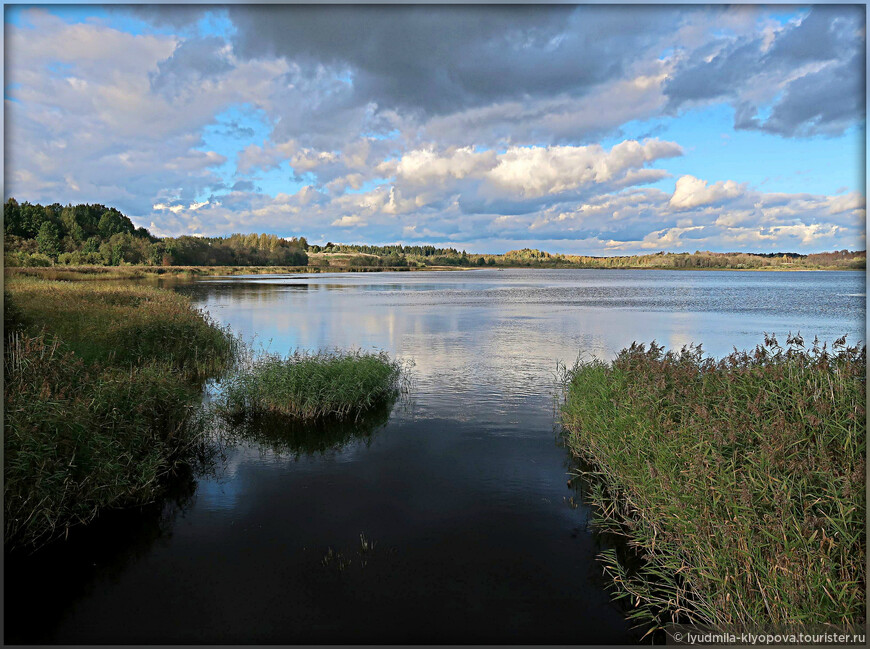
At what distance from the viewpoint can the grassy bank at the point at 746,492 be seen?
5.15 m

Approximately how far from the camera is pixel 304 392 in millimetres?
14867

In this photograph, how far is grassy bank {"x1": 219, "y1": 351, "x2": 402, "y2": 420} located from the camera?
1462cm

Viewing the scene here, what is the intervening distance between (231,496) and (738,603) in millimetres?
8781

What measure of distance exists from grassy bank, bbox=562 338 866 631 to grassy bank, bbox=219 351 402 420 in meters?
7.73

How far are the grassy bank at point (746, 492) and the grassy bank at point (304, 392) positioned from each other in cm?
773

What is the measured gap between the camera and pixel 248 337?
97.7 feet

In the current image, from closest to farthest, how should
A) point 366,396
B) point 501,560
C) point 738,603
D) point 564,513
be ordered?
point 738,603 → point 501,560 → point 564,513 → point 366,396

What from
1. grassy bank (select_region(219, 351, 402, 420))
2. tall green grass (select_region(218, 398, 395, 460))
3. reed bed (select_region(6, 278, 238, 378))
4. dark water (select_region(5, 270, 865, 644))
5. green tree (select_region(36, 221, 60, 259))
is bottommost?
dark water (select_region(5, 270, 865, 644))

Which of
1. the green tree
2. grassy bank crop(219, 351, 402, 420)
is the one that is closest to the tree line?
the green tree

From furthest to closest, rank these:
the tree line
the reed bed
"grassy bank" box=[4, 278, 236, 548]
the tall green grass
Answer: the tree line < the reed bed < the tall green grass < "grassy bank" box=[4, 278, 236, 548]

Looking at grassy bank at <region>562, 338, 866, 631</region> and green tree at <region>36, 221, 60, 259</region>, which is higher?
green tree at <region>36, 221, 60, 259</region>

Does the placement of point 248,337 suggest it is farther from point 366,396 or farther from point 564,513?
point 564,513

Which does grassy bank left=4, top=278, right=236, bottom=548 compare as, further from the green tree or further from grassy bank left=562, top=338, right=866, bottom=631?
the green tree

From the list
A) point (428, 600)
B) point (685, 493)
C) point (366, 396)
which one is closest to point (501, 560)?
point (428, 600)
